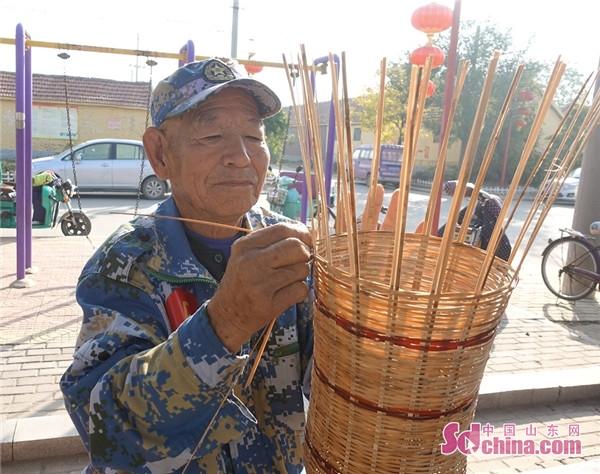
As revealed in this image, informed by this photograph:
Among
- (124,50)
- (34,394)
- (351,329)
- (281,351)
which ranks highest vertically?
(124,50)

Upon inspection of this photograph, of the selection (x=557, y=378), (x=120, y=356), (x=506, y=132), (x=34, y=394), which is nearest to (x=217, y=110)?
(x=120, y=356)

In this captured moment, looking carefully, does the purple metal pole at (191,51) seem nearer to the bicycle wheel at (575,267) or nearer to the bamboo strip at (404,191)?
the bamboo strip at (404,191)

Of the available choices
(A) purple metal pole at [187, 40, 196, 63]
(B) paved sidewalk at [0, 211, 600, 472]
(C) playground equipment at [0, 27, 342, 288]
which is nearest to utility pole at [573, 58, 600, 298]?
(B) paved sidewalk at [0, 211, 600, 472]

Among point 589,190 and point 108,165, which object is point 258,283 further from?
point 108,165

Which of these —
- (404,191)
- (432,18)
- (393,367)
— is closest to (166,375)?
(393,367)

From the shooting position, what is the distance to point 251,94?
3.89 ft

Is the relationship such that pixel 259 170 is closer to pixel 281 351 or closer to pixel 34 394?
pixel 281 351

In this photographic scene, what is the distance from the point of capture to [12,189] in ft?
22.3

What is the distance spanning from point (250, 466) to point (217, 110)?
2.71 ft

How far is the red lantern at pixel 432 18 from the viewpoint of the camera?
495 cm

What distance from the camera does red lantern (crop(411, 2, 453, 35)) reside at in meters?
4.95

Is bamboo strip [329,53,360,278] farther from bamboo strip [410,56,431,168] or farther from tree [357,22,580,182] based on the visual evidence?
tree [357,22,580,182]

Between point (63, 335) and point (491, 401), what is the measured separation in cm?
296

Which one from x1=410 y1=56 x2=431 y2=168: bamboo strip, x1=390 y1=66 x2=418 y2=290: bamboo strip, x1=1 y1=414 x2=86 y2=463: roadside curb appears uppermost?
x1=410 y1=56 x2=431 y2=168: bamboo strip
